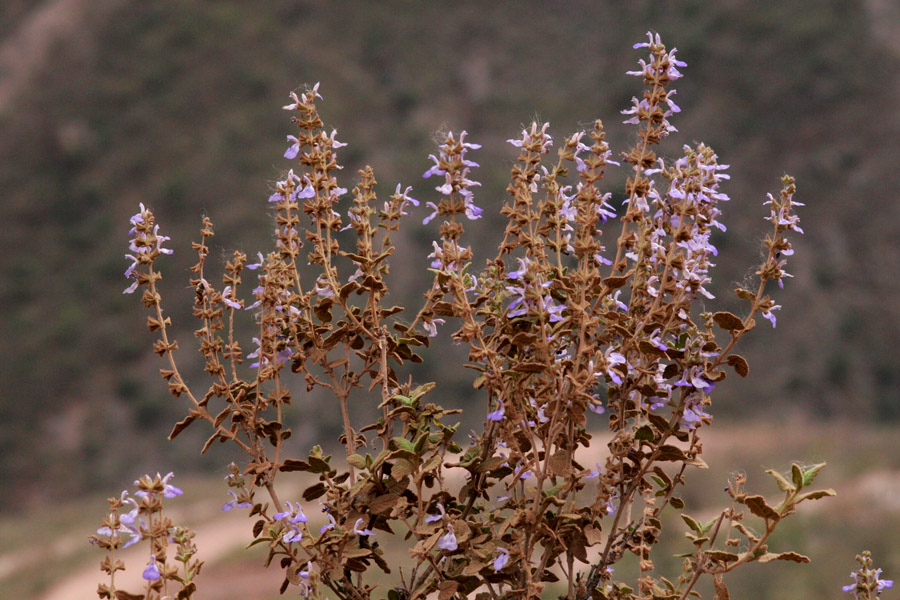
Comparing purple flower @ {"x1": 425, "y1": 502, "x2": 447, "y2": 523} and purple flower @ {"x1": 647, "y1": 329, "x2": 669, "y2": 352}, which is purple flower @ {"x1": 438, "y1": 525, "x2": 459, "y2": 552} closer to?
purple flower @ {"x1": 425, "y1": 502, "x2": 447, "y2": 523}

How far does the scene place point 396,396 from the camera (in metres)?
2.37

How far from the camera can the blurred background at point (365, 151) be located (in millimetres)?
29172

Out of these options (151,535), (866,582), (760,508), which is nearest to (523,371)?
(760,508)

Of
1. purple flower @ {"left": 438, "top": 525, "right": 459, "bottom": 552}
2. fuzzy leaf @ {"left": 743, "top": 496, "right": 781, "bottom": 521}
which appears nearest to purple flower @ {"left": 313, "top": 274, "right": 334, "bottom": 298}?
purple flower @ {"left": 438, "top": 525, "right": 459, "bottom": 552}

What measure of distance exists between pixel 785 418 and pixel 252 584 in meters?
16.6

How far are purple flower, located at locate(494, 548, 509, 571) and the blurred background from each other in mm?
22445

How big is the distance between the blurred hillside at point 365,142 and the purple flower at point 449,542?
26.0 m

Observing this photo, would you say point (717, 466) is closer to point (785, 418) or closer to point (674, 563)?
point (674, 563)

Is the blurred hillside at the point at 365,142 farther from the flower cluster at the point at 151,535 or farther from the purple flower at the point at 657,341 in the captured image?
the flower cluster at the point at 151,535

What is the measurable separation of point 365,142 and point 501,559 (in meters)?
31.9

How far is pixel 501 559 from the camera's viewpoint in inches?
87.9

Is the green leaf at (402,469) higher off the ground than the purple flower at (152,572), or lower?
higher

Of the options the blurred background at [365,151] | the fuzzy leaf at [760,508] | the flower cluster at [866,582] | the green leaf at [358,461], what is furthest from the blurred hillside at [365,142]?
the fuzzy leaf at [760,508]

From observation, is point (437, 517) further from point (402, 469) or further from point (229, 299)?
point (229, 299)
